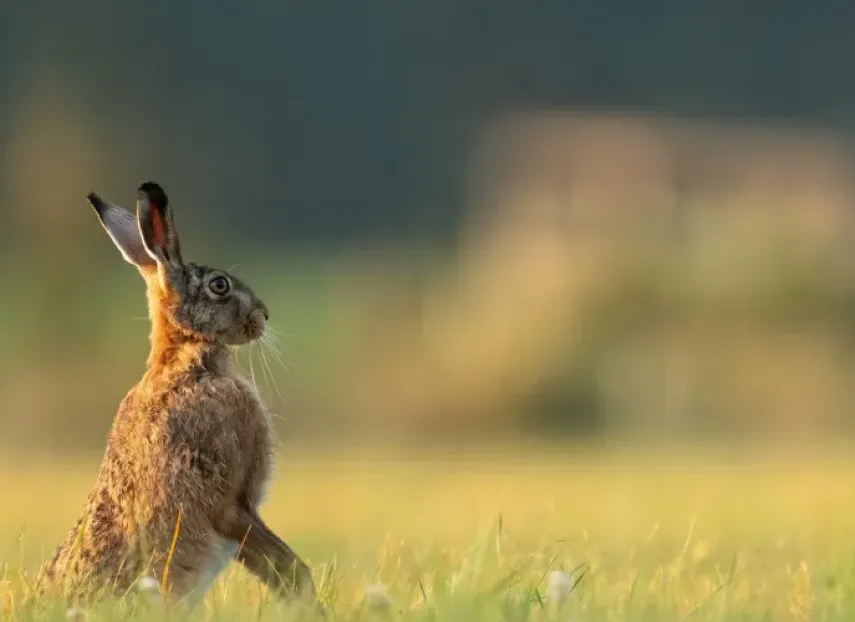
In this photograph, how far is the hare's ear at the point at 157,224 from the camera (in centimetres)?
561

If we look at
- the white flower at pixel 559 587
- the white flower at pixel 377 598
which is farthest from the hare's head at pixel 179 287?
the white flower at pixel 559 587

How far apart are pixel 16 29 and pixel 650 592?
2840cm

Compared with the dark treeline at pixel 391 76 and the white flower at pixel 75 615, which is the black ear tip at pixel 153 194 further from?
the dark treeline at pixel 391 76

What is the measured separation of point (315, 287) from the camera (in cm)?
2320

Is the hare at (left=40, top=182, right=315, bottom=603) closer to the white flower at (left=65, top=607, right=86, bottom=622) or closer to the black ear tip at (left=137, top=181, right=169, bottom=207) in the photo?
the black ear tip at (left=137, top=181, right=169, bottom=207)

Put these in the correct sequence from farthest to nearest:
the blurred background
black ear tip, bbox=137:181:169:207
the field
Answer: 1. the blurred background
2. black ear tip, bbox=137:181:169:207
3. the field

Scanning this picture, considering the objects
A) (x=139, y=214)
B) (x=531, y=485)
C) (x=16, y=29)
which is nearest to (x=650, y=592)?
(x=139, y=214)

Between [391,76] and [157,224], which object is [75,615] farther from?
[391,76]

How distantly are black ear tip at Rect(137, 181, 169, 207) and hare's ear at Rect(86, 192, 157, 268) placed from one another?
0.72 feet

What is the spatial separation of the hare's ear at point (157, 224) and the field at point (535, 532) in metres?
0.91

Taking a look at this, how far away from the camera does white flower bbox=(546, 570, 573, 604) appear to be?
4965 millimetres

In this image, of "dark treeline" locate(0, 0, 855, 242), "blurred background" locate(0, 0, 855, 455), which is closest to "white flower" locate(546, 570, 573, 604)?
"blurred background" locate(0, 0, 855, 455)

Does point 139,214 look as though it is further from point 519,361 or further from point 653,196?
point 653,196

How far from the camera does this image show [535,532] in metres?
7.67
